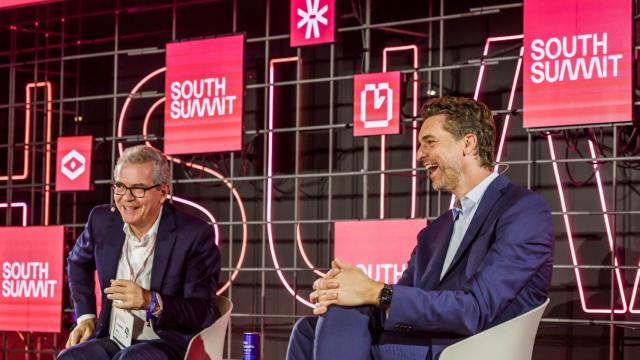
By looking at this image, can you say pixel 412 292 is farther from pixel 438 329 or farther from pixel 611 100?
pixel 611 100

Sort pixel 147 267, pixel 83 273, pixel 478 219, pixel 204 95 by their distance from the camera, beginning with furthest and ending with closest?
pixel 204 95 < pixel 83 273 < pixel 147 267 < pixel 478 219

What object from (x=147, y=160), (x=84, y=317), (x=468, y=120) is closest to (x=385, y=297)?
(x=468, y=120)

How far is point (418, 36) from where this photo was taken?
655 cm

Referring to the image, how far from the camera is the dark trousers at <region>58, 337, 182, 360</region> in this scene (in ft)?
10.8

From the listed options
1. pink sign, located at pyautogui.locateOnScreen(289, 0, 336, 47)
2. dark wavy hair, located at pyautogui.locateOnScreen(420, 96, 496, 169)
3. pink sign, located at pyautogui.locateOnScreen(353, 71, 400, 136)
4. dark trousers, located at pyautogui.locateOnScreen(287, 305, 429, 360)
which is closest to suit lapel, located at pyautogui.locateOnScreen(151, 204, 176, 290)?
dark trousers, located at pyautogui.locateOnScreen(287, 305, 429, 360)

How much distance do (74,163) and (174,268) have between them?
10.8ft

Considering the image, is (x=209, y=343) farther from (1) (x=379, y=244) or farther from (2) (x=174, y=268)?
(1) (x=379, y=244)

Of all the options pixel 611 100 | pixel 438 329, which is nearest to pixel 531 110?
pixel 611 100

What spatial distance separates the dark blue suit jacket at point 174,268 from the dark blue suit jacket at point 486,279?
2.97 ft

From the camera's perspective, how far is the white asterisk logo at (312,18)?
18.4ft

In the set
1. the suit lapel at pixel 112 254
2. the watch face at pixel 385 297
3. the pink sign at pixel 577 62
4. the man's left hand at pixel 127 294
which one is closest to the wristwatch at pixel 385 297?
the watch face at pixel 385 297

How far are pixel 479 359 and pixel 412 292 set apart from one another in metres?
0.24

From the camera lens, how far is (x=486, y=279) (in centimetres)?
258

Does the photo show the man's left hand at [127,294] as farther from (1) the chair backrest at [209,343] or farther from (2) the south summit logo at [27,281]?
(2) the south summit logo at [27,281]
